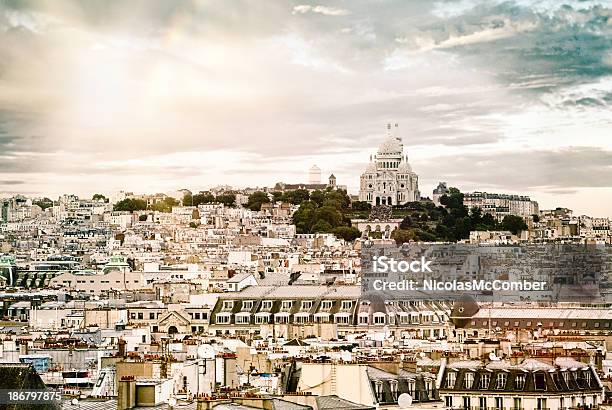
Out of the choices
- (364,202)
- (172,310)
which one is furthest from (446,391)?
(364,202)

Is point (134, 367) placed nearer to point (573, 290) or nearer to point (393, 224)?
point (573, 290)

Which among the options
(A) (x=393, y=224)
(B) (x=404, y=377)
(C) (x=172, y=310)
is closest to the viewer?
(B) (x=404, y=377)

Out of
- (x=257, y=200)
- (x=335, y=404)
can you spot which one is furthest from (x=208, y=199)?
(x=335, y=404)

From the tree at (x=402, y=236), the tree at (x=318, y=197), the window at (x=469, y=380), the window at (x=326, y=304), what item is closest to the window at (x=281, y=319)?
the window at (x=326, y=304)

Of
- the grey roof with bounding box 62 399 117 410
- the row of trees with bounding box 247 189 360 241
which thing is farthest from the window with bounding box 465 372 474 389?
the row of trees with bounding box 247 189 360 241

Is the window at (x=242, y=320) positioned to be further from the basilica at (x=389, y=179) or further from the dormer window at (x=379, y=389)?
the basilica at (x=389, y=179)

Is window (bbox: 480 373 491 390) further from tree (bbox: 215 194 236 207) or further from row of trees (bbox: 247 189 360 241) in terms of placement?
tree (bbox: 215 194 236 207)

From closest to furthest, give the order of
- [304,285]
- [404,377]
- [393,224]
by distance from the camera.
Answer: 1. [404,377]
2. [304,285]
3. [393,224]
